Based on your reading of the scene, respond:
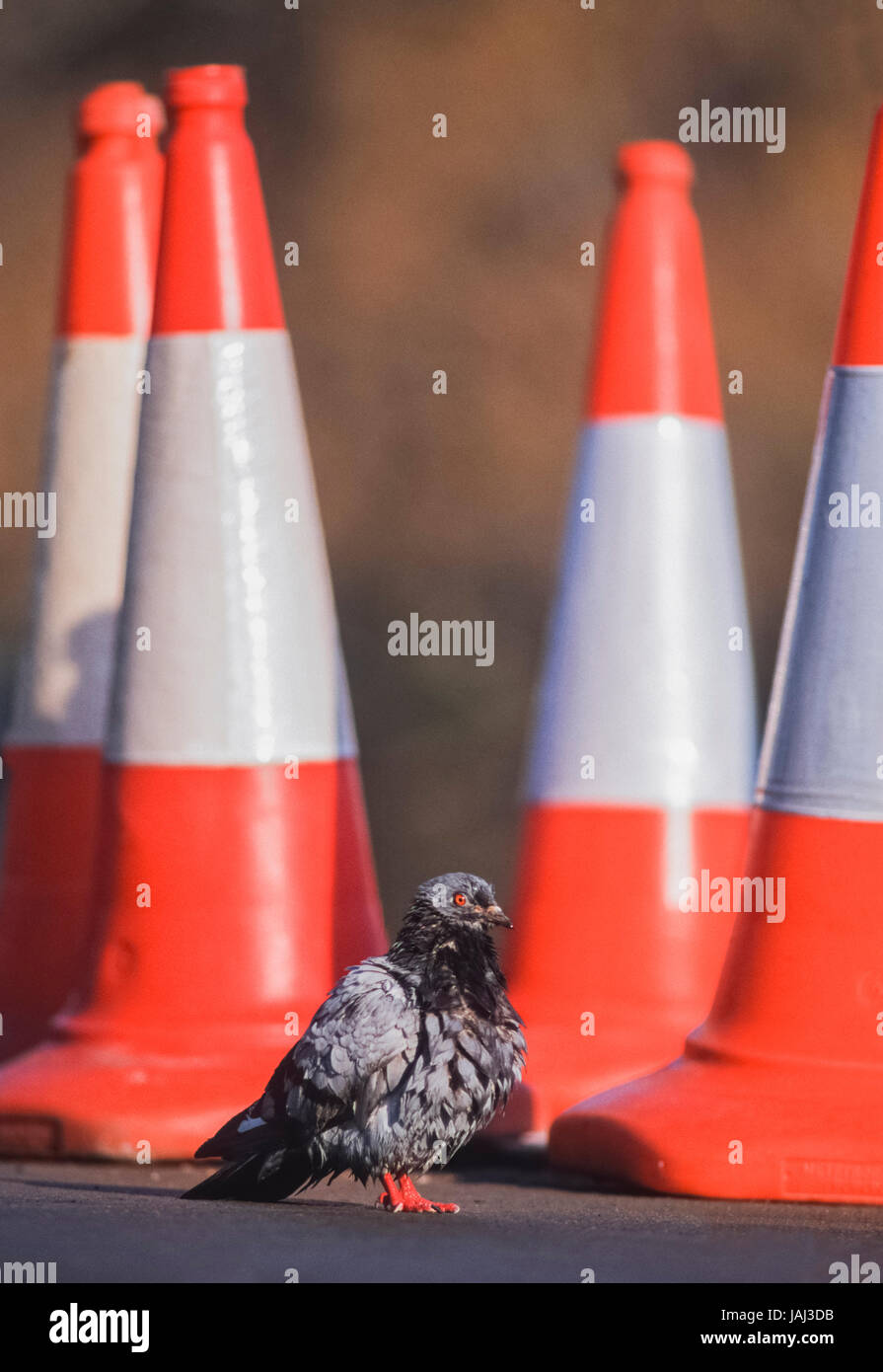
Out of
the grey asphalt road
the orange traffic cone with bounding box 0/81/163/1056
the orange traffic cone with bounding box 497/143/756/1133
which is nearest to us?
the grey asphalt road

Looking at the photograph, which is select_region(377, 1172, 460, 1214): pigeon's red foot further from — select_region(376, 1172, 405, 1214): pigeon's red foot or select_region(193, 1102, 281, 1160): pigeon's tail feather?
select_region(193, 1102, 281, 1160): pigeon's tail feather

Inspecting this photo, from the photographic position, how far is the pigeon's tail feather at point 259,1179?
464cm

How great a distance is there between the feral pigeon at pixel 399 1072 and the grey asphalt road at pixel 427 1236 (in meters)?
0.10

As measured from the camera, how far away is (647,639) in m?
5.80

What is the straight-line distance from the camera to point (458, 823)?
11.0m

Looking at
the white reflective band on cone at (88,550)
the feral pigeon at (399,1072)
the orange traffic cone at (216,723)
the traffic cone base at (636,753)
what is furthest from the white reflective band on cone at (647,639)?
the white reflective band on cone at (88,550)

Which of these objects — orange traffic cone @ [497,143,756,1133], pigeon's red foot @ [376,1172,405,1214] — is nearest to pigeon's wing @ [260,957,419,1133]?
pigeon's red foot @ [376,1172,405,1214]

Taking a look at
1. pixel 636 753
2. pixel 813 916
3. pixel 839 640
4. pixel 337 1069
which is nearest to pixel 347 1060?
pixel 337 1069

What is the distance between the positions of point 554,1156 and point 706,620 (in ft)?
4.87

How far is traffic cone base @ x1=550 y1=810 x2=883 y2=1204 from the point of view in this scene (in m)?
4.67

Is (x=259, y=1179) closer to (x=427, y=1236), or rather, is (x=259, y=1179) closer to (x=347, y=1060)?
(x=347, y=1060)

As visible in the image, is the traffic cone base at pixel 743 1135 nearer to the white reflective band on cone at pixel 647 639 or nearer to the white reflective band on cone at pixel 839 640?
the white reflective band on cone at pixel 839 640
